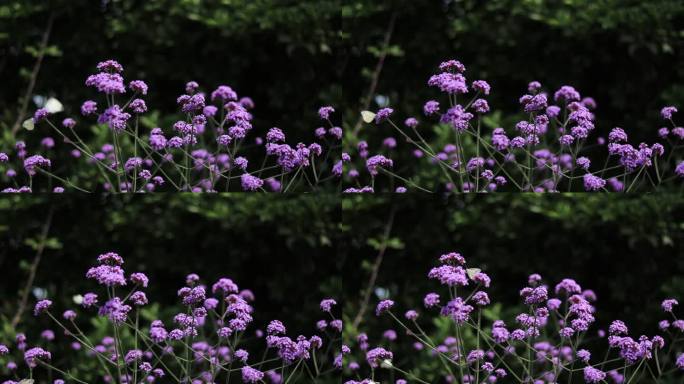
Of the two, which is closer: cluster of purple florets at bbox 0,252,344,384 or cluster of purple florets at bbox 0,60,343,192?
Answer: cluster of purple florets at bbox 0,252,344,384

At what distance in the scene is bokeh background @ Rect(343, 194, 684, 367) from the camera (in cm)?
413

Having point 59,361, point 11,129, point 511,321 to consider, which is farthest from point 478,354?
point 11,129

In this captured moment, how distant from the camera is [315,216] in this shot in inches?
164

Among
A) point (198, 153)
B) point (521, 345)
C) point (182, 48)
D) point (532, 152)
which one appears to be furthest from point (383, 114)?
point (521, 345)

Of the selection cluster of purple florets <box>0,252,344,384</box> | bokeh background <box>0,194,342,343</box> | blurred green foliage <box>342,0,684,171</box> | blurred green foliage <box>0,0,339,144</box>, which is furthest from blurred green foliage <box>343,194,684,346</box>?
Answer: blurred green foliage <box>0,0,339,144</box>

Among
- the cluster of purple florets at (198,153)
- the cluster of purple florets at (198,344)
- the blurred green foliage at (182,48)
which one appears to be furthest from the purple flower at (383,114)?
the cluster of purple florets at (198,344)

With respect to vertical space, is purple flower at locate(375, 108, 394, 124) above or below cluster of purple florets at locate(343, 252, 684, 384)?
above

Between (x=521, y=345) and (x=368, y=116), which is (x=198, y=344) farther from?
(x=521, y=345)

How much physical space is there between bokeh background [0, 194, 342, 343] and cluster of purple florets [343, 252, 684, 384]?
1.37 ft

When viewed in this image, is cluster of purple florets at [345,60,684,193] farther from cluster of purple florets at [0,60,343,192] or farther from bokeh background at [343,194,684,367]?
cluster of purple florets at [0,60,343,192]

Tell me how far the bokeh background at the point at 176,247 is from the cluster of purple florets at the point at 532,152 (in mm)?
386

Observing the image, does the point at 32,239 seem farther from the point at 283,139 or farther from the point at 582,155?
the point at 582,155

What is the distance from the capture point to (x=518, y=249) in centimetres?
419

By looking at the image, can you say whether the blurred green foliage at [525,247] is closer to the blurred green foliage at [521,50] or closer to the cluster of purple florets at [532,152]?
the cluster of purple florets at [532,152]
